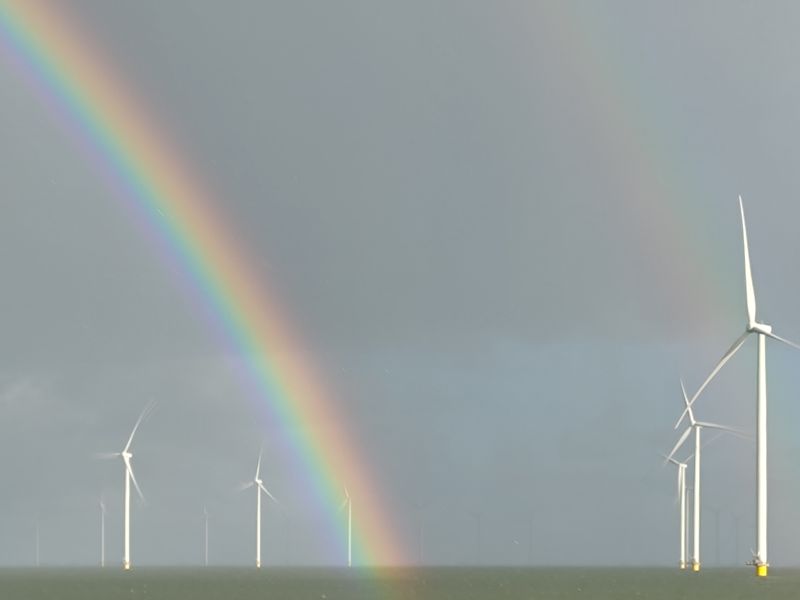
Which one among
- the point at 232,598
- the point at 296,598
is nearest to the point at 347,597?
the point at 296,598

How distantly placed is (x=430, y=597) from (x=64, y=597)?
146 feet

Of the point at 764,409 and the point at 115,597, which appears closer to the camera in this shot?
the point at 764,409

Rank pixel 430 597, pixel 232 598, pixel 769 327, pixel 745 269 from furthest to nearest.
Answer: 1. pixel 232 598
2. pixel 430 597
3. pixel 769 327
4. pixel 745 269

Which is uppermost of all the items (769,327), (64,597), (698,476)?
(769,327)

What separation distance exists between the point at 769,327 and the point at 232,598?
76464 mm

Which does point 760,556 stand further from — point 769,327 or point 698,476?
point 698,476

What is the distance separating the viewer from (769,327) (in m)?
124

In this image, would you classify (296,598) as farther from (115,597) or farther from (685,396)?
(685,396)

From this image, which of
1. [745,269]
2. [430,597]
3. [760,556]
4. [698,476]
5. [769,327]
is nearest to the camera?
[745,269]

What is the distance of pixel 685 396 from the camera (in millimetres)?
176750

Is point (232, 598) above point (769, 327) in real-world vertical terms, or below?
below

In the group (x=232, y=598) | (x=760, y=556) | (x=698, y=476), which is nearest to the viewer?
(x=760, y=556)

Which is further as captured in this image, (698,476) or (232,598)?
(698,476)

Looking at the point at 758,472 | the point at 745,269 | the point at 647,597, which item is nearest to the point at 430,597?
the point at 647,597
